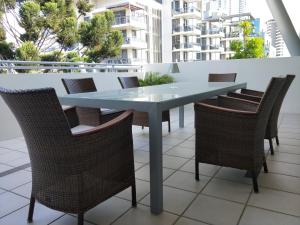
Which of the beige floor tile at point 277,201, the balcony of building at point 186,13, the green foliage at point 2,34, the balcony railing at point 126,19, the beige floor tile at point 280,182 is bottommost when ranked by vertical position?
the beige floor tile at point 280,182

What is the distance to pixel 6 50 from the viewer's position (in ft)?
32.8

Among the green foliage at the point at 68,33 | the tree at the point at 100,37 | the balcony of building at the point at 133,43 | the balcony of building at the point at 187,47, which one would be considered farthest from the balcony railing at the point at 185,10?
the green foliage at the point at 68,33

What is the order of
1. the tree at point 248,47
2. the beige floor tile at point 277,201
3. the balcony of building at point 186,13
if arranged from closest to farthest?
the beige floor tile at point 277,201 < the tree at point 248,47 < the balcony of building at point 186,13

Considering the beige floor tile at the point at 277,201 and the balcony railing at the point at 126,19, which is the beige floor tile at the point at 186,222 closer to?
the beige floor tile at the point at 277,201

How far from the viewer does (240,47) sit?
28.3ft

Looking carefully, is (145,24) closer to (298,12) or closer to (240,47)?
(240,47)

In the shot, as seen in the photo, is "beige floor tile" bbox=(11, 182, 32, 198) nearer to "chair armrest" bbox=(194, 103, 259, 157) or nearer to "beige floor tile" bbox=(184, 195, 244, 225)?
"beige floor tile" bbox=(184, 195, 244, 225)

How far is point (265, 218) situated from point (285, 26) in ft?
17.7

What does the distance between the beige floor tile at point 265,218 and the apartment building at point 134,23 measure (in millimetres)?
15618

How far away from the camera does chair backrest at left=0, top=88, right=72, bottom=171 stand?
1109 mm

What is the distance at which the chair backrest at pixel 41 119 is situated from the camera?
1.11 meters

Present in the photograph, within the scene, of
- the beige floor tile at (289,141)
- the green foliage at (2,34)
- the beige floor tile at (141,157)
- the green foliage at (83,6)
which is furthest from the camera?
the green foliage at (83,6)

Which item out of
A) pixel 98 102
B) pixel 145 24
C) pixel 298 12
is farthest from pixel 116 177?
pixel 145 24

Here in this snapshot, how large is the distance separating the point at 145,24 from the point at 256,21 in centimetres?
1155
